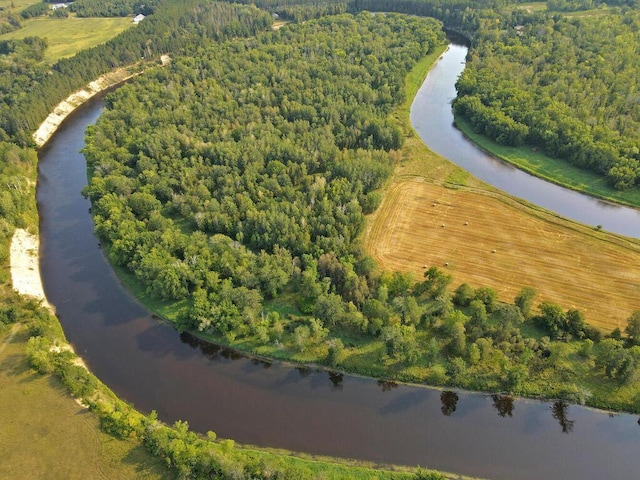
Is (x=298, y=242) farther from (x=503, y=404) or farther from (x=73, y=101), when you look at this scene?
(x=73, y=101)

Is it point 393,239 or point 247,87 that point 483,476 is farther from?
point 247,87

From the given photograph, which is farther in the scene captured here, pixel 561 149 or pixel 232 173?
pixel 561 149

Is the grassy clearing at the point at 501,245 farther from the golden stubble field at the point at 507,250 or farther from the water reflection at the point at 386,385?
the water reflection at the point at 386,385

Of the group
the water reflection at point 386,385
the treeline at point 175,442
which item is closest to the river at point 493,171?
the water reflection at point 386,385

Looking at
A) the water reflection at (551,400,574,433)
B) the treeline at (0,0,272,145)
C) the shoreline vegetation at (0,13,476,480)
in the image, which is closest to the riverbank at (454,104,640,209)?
the water reflection at (551,400,574,433)

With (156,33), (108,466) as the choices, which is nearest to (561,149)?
(108,466)

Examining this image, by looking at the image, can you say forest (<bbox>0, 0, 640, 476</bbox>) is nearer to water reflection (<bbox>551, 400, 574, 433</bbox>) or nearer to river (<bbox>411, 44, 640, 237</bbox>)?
water reflection (<bbox>551, 400, 574, 433</bbox>)
